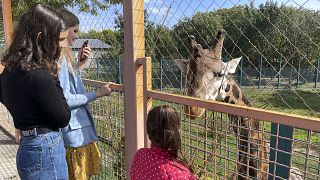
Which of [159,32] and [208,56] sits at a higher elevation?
[159,32]

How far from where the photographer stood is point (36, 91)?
74.6 inches

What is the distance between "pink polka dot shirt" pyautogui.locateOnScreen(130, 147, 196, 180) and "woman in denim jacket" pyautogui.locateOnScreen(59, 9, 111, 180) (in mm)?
796

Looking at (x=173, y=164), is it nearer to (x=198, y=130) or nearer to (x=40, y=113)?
(x=198, y=130)

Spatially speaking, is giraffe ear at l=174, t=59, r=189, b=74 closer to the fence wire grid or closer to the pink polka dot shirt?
the fence wire grid

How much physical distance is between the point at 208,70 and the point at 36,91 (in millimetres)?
1295

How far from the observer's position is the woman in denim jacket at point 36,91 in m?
1.92

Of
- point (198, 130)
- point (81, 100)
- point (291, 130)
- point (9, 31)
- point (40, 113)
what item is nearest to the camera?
point (291, 130)

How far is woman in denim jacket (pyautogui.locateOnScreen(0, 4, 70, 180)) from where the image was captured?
1918 millimetres

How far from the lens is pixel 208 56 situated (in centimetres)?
278

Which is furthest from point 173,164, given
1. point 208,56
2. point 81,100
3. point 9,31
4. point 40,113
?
point 9,31

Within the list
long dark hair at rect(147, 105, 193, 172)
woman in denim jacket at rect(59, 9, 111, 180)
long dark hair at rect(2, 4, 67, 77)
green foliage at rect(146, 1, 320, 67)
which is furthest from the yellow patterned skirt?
green foliage at rect(146, 1, 320, 67)

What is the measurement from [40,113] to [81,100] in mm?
532

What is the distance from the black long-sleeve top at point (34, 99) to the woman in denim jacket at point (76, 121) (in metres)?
0.45

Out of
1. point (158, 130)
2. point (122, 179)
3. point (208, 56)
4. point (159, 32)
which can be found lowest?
point (122, 179)
